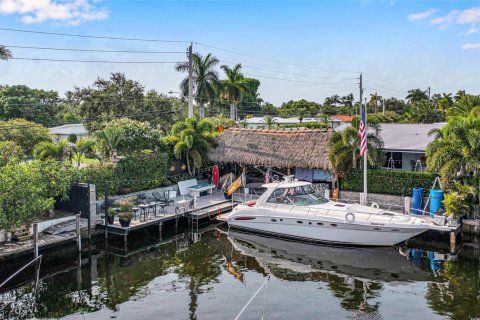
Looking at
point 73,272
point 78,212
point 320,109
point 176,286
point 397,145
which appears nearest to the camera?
point 176,286

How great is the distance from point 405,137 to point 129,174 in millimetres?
17432

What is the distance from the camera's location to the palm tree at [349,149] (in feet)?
75.3

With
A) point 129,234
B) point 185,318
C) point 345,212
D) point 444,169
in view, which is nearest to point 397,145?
point 444,169

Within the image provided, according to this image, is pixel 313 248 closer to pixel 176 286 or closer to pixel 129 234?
pixel 176 286

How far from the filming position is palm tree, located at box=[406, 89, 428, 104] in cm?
7744

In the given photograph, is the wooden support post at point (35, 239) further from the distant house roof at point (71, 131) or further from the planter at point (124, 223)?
the distant house roof at point (71, 131)

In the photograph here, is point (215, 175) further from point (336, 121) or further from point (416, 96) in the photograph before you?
point (416, 96)

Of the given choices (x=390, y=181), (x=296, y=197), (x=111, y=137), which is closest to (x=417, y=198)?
(x=390, y=181)

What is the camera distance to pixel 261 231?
68.3 ft

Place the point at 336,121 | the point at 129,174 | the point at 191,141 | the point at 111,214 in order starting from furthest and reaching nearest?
the point at 336,121 < the point at 191,141 < the point at 129,174 < the point at 111,214

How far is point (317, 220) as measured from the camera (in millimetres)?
18969

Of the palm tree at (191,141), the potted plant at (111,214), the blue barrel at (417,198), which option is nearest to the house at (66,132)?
the palm tree at (191,141)

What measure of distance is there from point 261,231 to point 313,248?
9.62 feet

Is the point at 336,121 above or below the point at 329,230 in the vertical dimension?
above
